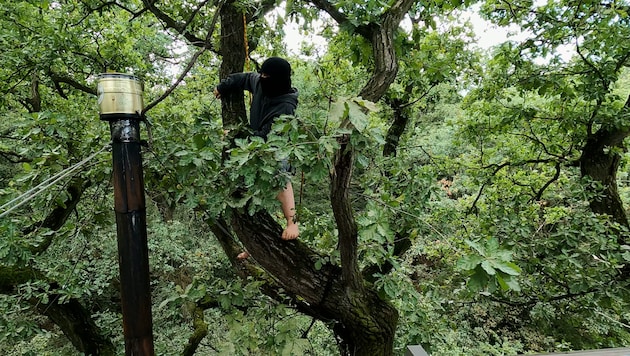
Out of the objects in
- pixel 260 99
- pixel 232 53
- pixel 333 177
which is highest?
pixel 232 53

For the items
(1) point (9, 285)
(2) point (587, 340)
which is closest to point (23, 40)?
(1) point (9, 285)

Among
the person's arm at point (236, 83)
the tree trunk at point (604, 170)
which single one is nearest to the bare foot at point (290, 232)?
the person's arm at point (236, 83)

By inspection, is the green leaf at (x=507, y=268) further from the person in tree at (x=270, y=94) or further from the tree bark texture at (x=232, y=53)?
the tree bark texture at (x=232, y=53)

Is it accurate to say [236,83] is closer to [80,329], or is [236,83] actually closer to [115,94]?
[115,94]

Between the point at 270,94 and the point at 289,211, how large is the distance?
0.59 meters

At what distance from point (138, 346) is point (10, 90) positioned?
11.4 feet

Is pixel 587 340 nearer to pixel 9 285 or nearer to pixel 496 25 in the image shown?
pixel 496 25

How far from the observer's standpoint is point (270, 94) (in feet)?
5.96

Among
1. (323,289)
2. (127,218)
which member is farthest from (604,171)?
(127,218)

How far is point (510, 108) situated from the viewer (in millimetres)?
3447

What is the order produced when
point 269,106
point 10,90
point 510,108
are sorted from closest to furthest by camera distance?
1. point 269,106
2. point 10,90
3. point 510,108

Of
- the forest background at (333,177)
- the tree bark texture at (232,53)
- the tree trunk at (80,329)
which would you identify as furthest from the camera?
the tree trunk at (80,329)

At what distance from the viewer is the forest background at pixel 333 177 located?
137cm

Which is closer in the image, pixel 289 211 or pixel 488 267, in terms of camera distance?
pixel 488 267
